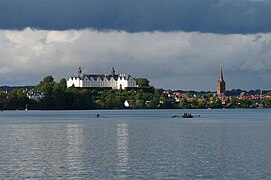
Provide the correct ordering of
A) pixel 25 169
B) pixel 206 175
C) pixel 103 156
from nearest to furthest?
pixel 206 175 < pixel 25 169 < pixel 103 156

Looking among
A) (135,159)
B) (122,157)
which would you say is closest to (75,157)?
(122,157)

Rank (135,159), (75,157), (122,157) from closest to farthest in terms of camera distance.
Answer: (135,159)
(75,157)
(122,157)

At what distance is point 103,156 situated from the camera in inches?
2242

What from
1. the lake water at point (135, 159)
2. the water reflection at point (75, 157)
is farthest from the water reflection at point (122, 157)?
the water reflection at point (75, 157)

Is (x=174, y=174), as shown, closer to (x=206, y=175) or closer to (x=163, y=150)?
(x=206, y=175)

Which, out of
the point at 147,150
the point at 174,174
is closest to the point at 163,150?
the point at 147,150

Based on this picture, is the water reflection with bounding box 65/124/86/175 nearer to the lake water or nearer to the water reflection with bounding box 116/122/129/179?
the lake water

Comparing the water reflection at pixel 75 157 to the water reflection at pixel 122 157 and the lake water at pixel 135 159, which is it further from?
the water reflection at pixel 122 157

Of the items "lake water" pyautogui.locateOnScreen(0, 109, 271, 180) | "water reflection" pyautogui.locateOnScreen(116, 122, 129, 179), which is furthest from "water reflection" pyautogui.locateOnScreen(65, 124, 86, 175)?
"water reflection" pyautogui.locateOnScreen(116, 122, 129, 179)

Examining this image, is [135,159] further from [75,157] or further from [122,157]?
[75,157]

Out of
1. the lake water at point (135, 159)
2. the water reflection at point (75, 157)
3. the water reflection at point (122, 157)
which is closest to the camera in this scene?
the lake water at point (135, 159)

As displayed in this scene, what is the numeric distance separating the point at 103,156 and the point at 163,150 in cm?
756

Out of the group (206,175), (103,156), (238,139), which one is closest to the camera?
(206,175)

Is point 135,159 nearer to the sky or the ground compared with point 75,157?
nearer to the ground
